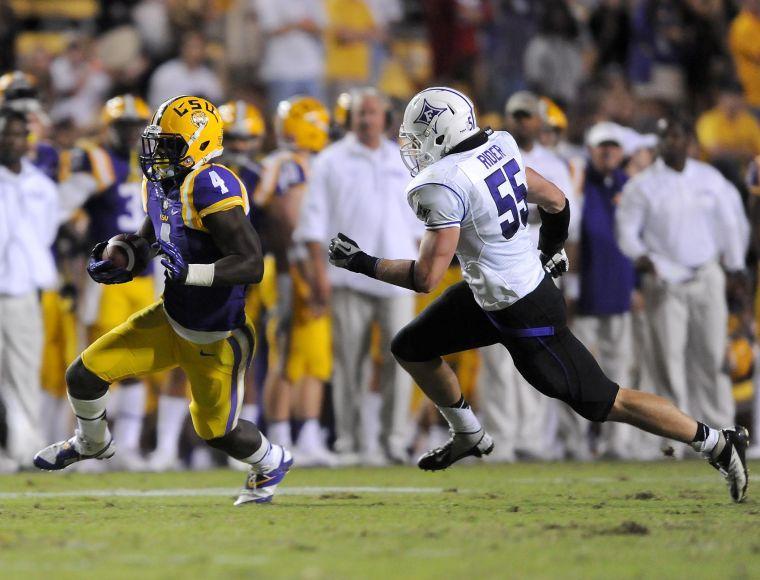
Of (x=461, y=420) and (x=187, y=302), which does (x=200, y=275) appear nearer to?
(x=187, y=302)

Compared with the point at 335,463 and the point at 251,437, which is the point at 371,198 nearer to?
the point at 335,463

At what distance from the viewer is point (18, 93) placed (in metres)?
10.6

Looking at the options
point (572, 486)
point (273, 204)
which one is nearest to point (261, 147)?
point (273, 204)

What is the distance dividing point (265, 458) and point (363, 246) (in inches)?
120

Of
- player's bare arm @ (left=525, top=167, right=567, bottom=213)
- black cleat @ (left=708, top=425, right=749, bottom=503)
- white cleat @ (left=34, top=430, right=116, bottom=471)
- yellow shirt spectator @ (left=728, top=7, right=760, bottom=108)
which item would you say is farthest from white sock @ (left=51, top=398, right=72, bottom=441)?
yellow shirt spectator @ (left=728, top=7, right=760, bottom=108)

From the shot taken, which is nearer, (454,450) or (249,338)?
(249,338)

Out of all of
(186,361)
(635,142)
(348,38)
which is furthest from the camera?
(348,38)

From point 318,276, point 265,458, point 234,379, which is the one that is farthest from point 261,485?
point 318,276

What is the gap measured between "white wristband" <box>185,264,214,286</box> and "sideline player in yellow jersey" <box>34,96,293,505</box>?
0.13 m

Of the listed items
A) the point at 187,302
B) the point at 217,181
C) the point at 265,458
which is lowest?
the point at 265,458

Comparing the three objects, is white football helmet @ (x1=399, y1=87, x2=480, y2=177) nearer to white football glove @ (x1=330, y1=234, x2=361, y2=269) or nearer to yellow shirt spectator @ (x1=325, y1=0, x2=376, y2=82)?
white football glove @ (x1=330, y1=234, x2=361, y2=269)

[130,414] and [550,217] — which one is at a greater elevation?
[550,217]

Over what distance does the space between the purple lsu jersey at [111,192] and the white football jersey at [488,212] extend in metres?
3.58

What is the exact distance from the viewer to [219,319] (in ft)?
22.1
